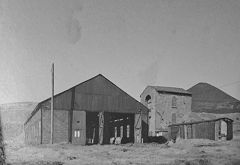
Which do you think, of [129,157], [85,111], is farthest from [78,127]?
[129,157]

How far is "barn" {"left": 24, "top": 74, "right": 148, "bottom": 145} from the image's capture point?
96.4 ft

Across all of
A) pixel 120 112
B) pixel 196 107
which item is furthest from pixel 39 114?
pixel 196 107

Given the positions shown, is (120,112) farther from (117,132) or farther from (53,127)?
(117,132)

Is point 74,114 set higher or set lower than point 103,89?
lower

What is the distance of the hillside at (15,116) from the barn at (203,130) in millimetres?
48126

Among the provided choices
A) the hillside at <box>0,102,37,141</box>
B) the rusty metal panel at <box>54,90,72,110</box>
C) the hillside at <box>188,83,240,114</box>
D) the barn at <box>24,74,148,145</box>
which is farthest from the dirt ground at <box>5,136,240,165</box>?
the hillside at <box>0,102,37,141</box>

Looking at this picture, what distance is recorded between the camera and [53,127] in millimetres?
29188

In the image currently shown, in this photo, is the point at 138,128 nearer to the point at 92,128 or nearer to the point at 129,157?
the point at 92,128

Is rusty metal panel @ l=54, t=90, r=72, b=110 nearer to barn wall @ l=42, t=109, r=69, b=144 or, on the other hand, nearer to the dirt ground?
barn wall @ l=42, t=109, r=69, b=144

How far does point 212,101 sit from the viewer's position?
69000 millimetres

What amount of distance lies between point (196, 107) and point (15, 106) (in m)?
61.4

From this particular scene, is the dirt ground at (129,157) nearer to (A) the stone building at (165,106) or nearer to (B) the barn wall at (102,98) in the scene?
(B) the barn wall at (102,98)

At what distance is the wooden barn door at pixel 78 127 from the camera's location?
30.5m

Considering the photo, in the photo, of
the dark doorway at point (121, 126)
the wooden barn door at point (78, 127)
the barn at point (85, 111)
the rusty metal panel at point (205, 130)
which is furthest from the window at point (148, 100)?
the wooden barn door at point (78, 127)
